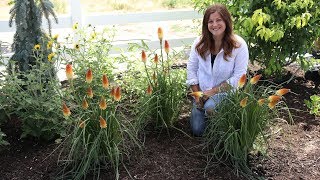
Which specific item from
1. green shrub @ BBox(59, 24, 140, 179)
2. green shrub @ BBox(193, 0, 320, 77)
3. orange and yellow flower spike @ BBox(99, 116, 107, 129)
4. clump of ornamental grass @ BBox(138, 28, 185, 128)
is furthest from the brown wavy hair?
orange and yellow flower spike @ BBox(99, 116, 107, 129)

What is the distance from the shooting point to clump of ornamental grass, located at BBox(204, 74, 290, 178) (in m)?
2.75

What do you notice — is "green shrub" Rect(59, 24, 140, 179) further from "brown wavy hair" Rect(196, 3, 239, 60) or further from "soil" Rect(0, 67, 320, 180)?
→ "brown wavy hair" Rect(196, 3, 239, 60)

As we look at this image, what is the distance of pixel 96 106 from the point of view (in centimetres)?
275

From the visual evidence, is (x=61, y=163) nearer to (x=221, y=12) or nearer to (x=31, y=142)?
(x=31, y=142)

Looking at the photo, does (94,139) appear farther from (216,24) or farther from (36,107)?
(216,24)

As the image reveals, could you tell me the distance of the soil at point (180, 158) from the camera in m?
2.82

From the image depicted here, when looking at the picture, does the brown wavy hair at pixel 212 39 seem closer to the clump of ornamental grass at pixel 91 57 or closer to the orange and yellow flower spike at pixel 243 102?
the orange and yellow flower spike at pixel 243 102

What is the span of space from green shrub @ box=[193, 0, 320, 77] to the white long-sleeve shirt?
0.65 m

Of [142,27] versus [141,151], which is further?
[142,27]

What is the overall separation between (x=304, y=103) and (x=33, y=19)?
115 inches

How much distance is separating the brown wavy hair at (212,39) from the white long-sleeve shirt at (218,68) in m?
0.04

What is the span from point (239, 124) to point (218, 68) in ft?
2.11

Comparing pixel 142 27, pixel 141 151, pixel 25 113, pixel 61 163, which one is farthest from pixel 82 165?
pixel 142 27

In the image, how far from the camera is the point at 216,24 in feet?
10.5
